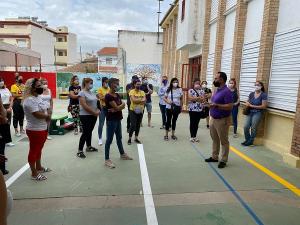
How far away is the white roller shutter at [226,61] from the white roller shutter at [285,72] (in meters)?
2.99

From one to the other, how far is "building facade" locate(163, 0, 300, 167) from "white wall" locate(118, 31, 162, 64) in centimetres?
2187

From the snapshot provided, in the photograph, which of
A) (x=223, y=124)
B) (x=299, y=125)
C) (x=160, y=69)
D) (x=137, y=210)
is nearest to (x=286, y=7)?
(x=299, y=125)

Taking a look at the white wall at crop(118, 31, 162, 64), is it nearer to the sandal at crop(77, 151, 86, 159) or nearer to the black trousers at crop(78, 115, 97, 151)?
the black trousers at crop(78, 115, 97, 151)

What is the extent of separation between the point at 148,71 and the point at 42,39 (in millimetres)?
28987

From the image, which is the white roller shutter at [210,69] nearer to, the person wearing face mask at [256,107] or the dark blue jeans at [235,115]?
the dark blue jeans at [235,115]

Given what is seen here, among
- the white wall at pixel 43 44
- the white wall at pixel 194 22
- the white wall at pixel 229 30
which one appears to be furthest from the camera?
the white wall at pixel 43 44

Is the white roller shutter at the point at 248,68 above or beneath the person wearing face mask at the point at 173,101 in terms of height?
above

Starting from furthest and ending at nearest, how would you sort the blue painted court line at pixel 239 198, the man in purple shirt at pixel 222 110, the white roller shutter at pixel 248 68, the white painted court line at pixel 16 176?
the white roller shutter at pixel 248 68, the man in purple shirt at pixel 222 110, the white painted court line at pixel 16 176, the blue painted court line at pixel 239 198

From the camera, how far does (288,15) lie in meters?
6.93

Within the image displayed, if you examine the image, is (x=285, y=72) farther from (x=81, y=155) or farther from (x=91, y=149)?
(x=81, y=155)

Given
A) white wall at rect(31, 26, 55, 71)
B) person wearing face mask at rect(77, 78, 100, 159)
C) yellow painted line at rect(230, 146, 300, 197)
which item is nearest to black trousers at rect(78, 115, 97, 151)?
person wearing face mask at rect(77, 78, 100, 159)

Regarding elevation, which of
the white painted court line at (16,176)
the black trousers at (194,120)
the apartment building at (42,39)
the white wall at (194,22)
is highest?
the apartment building at (42,39)

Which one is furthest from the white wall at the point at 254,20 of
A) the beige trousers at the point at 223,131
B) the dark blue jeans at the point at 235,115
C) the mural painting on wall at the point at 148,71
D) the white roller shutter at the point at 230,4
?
the mural painting on wall at the point at 148,71

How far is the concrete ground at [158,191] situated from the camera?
12.3ft
